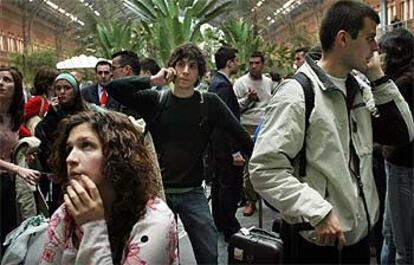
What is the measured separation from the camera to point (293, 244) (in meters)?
2.48

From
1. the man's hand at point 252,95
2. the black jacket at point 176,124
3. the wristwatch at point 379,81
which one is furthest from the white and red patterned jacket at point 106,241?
the man's hand at point 252,95

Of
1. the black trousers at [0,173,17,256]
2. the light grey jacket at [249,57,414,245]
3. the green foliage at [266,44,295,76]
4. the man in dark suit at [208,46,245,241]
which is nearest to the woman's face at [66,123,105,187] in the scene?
the light grey jacket at [249,57,414,245]

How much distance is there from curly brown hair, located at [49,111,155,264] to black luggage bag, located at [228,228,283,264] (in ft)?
2.69

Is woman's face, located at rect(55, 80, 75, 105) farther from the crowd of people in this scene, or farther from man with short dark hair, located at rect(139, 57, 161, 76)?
man with short dark hair, located at rect(139, 57, 161, 76)

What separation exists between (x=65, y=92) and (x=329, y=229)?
2.56 meters

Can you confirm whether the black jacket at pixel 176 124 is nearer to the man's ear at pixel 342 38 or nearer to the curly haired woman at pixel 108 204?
the man's ear at pixel 342 38

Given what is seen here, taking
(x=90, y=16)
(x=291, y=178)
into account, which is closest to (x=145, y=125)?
(x=291, y=178)

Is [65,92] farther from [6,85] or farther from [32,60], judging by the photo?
[32,60]

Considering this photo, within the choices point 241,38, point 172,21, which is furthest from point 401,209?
point 241,38

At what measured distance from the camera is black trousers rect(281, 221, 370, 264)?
96.5 inches

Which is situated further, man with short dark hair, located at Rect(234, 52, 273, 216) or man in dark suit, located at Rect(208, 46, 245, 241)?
man with short dark hair, located at Rect(234, 52, 273, 216)

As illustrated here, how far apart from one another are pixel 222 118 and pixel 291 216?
165cm

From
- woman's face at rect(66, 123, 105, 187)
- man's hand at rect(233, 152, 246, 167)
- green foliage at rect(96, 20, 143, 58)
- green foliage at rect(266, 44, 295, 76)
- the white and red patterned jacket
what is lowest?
man's hand at rect(233, 152, 246, 167)

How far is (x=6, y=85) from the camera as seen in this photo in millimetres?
4332
